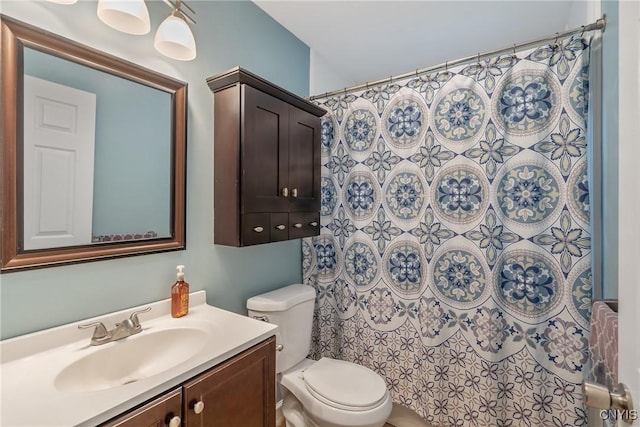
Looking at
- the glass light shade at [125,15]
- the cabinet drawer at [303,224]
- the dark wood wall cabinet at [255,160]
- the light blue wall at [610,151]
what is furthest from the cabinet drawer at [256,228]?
the light blue wall at [610,151]

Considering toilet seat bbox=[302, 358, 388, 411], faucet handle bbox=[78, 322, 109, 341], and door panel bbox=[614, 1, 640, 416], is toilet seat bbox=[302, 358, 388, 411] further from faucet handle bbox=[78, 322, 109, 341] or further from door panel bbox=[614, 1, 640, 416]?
door panel bbox=[614, 1, 640, 416]

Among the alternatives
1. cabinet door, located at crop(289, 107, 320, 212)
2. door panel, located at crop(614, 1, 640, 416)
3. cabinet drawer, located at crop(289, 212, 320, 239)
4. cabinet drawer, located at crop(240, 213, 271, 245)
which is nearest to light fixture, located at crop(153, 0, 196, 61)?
cabinet door, located at crop(289, 107, 320, 212)

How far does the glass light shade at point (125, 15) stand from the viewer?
0.99 metres

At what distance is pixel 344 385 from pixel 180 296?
0.88m

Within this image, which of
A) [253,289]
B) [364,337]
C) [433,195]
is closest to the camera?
[433,195]

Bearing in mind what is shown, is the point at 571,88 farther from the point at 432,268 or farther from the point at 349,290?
the point at 349,290

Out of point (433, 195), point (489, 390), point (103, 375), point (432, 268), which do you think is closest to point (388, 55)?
point (433, 195)

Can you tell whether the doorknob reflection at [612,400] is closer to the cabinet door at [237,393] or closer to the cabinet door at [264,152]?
the cabinet door at [237,393]

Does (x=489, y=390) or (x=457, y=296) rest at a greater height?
(x=457, y=296)

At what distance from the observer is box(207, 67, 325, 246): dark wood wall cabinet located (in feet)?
4.50

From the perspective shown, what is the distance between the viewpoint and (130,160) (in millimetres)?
1179

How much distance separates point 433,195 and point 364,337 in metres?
0.96

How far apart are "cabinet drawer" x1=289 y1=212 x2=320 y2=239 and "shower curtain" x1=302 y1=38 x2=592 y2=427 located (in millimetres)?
149

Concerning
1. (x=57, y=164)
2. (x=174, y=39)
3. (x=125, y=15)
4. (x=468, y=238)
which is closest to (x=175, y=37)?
(x=174, y=39)
